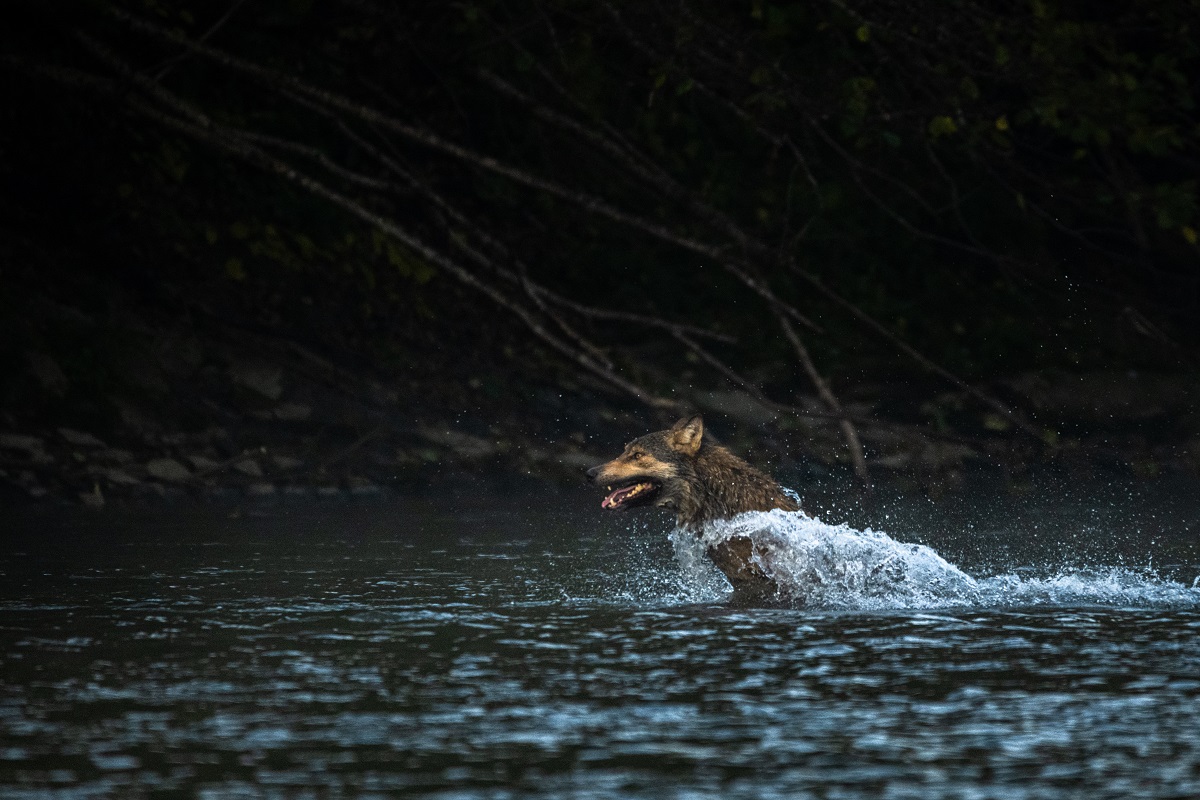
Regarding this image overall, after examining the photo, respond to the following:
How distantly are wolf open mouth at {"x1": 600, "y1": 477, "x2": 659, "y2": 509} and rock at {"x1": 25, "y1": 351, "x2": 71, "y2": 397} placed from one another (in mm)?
6733

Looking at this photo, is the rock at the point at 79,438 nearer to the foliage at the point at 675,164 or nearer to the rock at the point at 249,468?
the rock at the point at 249,468

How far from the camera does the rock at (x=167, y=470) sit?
50.8ft

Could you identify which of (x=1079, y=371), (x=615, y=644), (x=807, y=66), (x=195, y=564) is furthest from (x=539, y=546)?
(x=1079, y=371)

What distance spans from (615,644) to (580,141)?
1062 cm

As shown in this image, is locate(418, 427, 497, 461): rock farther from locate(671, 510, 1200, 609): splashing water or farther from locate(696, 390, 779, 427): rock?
locate(671, 510, 1200, 609): splashing water

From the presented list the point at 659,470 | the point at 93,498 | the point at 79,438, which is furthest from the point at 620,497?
the point at 79,438

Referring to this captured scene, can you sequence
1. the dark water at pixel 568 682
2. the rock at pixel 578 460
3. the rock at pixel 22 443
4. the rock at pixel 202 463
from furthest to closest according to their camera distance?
the rock at pixel 578 460 → the rock at pixel 202 463 → the rock at pixel 22 443 → the dark water at pixel 568 682

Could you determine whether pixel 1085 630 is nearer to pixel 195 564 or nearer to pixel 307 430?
pixel 195 564

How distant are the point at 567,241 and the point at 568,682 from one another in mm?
13617

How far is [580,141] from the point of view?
59.7 feet

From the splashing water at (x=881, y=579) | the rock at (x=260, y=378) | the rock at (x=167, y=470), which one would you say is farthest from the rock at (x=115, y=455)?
the splashing water at (x=881, y=579)

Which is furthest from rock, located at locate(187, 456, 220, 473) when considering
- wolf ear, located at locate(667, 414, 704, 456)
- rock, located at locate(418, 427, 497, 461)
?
wolf ear, located at locate(667, 414, 704, 456)

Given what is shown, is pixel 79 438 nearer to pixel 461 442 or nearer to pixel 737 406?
pixel 461 442

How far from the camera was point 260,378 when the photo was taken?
17.3m
